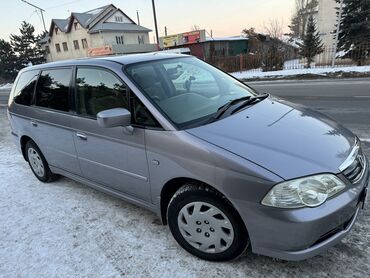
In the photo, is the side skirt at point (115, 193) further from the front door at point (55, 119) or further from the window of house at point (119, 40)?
the window of house at point (119, 40)

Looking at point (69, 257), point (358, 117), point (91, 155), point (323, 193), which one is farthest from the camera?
point (358, 117)

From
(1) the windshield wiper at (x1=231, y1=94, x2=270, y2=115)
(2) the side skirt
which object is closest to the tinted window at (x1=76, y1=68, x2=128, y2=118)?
(2) the side skirt

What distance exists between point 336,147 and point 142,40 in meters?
59.3

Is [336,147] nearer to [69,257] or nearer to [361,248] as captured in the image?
[361,248]

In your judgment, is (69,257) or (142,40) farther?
(142,40)

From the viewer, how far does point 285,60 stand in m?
23.8

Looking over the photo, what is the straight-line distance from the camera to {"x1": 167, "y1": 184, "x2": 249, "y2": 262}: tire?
2.46 metres

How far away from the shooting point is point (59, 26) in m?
55.2

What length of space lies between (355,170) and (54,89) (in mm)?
3303

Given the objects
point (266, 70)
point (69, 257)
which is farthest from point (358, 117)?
point (266, 70)

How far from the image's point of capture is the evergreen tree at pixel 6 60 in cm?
4953

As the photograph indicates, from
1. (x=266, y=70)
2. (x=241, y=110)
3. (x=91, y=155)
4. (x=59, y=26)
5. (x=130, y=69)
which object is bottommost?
(x=266, y=70)

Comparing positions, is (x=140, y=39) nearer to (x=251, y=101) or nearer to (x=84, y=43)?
(x=84, y=43)

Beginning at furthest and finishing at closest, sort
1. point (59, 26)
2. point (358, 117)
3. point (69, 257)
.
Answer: point (59, 26), point (358, 117), point (69, 257)
